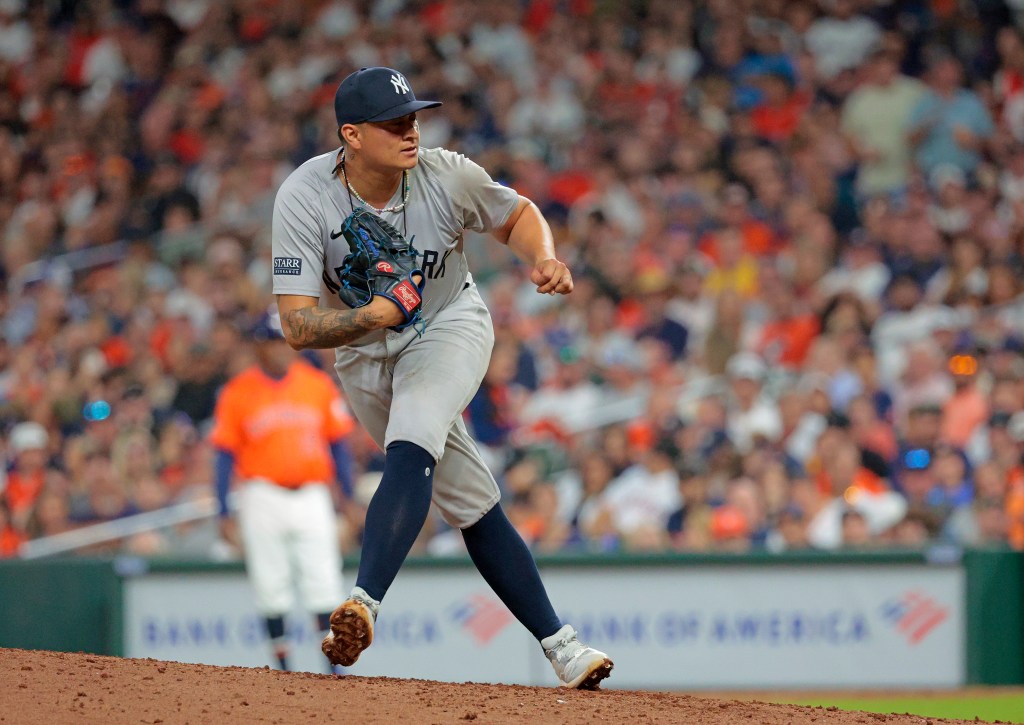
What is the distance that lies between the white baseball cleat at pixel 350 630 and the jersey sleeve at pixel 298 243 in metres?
0.88

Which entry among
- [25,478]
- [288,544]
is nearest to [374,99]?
[288,544]

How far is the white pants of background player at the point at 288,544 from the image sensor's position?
25.1 feet

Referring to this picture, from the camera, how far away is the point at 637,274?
10750 millimetres

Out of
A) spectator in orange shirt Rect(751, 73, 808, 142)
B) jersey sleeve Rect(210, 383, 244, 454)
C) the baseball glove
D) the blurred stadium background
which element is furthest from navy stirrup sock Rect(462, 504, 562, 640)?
spectator in orange shirt Rect(751, 73, 808, 142)

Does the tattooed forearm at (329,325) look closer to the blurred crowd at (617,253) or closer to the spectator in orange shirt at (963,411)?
the blurred crowd at (617,253)

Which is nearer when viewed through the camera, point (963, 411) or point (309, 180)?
point (309, 180)

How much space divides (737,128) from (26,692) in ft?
27.7

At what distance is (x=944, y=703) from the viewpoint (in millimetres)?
8000

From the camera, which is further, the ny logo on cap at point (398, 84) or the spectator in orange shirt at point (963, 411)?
the spectator in orange shirt at point (963, 411)

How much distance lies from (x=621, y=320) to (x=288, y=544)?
3.60 metres

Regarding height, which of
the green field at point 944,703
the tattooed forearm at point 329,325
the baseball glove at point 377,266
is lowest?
the green field at point 944,703

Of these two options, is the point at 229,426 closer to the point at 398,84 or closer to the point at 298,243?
the point at 298,243

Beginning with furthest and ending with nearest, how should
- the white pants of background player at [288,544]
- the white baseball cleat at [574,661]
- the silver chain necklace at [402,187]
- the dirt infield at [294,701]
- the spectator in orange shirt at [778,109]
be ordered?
the spectator in orange shirt at [778,109] < the white pants of background player at [288,544] < the white baseball cleat at [574,661] < the silver chain necklace at [402,187] < the dirt infield at [294,701]

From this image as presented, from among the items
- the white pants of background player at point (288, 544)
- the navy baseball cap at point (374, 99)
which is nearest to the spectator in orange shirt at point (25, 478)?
the white pants of background player at point (288, 544)
